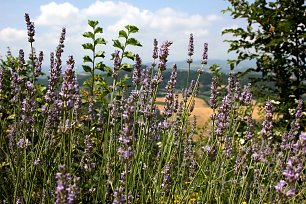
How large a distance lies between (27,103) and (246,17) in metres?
3.54

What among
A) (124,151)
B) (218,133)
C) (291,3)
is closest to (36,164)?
(124,151)

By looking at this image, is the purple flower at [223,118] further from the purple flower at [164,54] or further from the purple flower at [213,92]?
the purple flower at [164,54]

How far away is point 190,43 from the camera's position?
9.23 feet

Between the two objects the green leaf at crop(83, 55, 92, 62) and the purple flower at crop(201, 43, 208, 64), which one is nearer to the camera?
the purple flower at crop(201, 43, 208, 64)

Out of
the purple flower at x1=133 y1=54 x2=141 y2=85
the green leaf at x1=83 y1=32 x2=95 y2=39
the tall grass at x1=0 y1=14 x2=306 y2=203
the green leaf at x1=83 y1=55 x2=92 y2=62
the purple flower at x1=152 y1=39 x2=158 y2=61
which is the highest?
the green leaf at x1=83 y1=32 x2=95 y2=39

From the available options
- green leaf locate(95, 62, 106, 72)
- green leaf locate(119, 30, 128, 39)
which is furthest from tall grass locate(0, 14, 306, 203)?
green leaf locate(119, 30, 128, 39)

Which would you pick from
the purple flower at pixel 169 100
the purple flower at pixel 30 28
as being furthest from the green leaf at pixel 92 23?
the purple flower at pixel 169 100

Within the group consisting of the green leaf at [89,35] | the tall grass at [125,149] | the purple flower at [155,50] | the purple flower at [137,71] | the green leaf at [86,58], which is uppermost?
the green leaf at [89,35]

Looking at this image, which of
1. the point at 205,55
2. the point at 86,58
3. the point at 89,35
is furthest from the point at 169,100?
the point at 89,35

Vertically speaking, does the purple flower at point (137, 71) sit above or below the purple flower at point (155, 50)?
below

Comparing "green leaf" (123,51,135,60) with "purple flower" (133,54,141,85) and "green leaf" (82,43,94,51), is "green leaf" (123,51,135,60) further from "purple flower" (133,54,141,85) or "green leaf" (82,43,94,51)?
"purple flower" (133,54,141,85)

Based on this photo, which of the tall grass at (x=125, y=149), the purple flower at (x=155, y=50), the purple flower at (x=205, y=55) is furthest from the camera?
the purple flower at (x=205, y=55)

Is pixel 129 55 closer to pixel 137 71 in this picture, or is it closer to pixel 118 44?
pixel 118 44

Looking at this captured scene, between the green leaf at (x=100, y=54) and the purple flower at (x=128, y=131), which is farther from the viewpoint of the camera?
the green leaf at (x=100, y=54)
